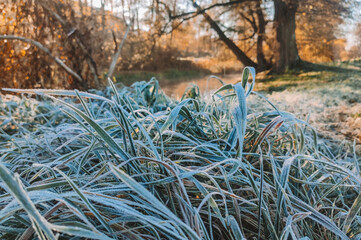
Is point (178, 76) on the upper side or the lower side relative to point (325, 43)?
lower

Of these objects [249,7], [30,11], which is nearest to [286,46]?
[249,7]

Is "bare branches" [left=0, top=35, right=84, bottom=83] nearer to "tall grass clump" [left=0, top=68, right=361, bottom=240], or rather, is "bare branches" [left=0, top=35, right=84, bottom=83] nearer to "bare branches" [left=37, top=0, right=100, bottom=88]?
"bare branches" [left=37, top=0, right=100, bottom=88]

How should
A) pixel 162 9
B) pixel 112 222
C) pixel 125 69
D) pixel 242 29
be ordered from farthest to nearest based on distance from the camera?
1. pixel 125 69
2. pixel 242 29
3. pixel 162 9
4. pixel 112 222

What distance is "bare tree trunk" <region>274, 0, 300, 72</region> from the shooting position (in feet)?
20.4

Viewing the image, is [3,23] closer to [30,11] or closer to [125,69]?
[30,11]

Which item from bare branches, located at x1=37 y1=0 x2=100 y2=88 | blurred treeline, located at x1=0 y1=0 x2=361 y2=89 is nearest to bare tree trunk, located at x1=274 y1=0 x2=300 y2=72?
blurred treeline, located at x1=0 y1=0 x2=361 y2=89

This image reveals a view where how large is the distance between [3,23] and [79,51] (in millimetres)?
750

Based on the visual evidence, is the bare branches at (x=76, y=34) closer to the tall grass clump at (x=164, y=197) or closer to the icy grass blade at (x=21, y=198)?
the tall grass clump at (x=164, y=197)

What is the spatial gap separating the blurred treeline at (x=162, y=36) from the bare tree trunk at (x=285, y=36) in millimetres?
24

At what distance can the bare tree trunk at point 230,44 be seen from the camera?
7344mm

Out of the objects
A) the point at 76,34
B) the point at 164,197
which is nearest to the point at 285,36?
the point at 76,34

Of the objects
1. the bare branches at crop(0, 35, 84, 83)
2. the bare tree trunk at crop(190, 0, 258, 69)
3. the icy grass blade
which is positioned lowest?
the icy grass blade

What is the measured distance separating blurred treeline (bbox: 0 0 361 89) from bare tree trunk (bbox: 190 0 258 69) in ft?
0.10

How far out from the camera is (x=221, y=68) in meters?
A: 9.71
